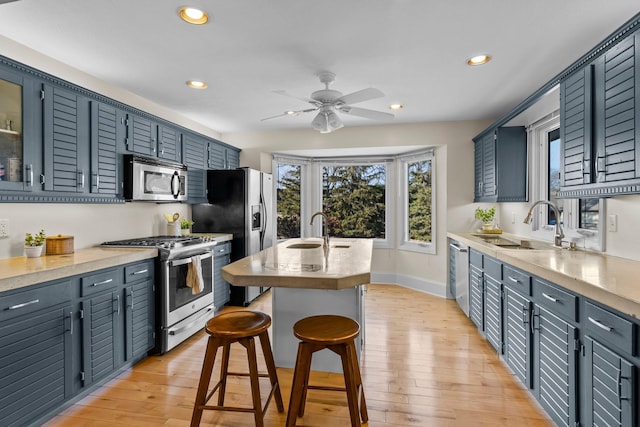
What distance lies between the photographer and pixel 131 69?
287 centimetres

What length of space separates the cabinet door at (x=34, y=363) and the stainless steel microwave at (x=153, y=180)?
125 centimetres

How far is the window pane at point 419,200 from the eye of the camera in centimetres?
510

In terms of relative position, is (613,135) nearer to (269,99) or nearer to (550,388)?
(550,388)

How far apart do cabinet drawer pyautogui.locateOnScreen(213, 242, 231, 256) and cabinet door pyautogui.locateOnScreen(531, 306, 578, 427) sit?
306 centimetres

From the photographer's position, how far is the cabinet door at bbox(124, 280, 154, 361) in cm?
258

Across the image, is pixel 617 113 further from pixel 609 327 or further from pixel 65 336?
pixel 65 336

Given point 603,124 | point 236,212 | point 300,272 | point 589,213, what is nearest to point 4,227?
point 300,272

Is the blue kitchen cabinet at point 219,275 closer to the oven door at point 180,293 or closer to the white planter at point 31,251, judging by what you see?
the oven door at point 180,293

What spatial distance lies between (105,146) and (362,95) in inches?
83.2

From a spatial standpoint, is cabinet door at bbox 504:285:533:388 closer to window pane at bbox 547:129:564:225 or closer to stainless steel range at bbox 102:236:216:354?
window pane at bbox 547:129:564:225

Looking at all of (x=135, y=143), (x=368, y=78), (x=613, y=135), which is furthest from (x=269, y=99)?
(x=613, y=135)

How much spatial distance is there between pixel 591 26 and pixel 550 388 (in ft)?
7.28

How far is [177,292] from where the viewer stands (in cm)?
303

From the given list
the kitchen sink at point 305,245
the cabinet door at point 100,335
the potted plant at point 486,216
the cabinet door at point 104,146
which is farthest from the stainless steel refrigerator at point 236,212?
the potted plant at point 486,216
